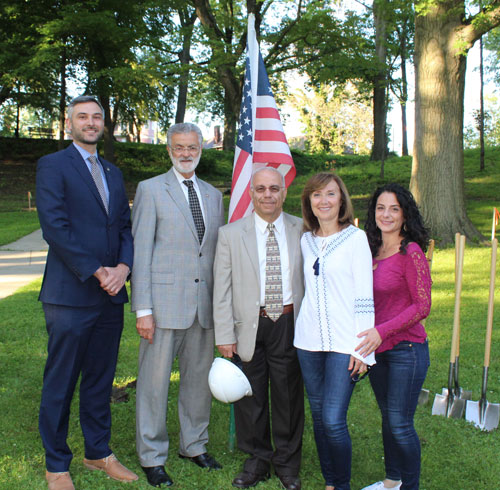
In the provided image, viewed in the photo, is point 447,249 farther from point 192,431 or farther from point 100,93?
point 100,93

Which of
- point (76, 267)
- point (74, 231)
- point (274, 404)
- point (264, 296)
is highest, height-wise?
point (74, 231)

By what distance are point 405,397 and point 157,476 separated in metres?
1.65

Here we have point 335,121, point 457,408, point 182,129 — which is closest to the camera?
point 182,129

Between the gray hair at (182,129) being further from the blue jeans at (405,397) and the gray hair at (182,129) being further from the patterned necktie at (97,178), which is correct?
the blue jeans at (405,397)

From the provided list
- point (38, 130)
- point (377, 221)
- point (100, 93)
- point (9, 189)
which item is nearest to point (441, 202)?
point (377, 221)

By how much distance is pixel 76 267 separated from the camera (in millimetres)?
3174

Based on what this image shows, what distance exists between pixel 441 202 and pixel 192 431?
960cm

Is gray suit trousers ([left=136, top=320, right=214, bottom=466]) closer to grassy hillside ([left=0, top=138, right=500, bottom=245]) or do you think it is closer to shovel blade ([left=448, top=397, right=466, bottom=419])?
shovel blade ([left=448, top=397, right=466, bottom=419])

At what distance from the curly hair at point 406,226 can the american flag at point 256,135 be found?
1.25 m

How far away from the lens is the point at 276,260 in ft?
11.1

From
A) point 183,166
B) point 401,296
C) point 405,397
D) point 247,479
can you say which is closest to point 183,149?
point 183,166

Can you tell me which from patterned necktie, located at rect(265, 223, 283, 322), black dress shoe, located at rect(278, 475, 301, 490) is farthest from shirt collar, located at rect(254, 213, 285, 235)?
black dress shoe, located at rect(278, 475, 301, 490)

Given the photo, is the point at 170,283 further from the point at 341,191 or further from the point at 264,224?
the point at 341,191

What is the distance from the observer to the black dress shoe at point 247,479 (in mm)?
3484
